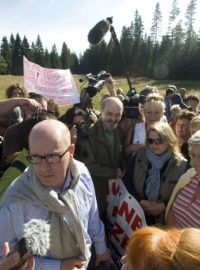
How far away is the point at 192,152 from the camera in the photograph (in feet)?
9.75

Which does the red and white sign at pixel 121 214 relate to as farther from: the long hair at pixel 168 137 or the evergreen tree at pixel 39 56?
the evergreen tree at pixel 39 56

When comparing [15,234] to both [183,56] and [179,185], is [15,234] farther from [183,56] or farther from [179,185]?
[183,56]

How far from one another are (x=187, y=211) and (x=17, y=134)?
150 cm

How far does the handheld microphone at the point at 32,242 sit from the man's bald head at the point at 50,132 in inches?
28.0

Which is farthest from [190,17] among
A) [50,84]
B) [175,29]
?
[50,84]

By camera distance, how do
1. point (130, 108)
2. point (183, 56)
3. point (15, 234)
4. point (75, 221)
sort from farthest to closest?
1. point (183, 56)
2. point (130, 108)
3. point (75, 221)
4. point (15, 234)

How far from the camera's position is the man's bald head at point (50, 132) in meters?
2.13

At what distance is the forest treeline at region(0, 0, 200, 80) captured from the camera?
54.8 m

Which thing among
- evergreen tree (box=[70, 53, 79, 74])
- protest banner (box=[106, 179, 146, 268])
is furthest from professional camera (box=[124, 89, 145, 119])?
evergreen tree (box=[70, 53, 79, 74])

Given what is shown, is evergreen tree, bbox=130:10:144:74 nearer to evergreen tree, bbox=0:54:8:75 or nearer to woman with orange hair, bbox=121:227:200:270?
evergreen tree, bbox=0:54:8:75

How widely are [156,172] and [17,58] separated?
211ft

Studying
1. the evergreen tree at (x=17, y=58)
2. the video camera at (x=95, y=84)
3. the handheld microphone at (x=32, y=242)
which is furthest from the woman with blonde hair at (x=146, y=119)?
the evergreen tree at (x=17, y=58)

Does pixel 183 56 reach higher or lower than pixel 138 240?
higher

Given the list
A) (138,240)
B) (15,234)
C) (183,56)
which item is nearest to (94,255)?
(15,234)
